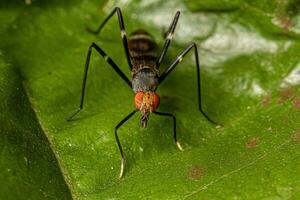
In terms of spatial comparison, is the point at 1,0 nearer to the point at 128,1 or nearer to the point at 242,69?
the point at 128,1

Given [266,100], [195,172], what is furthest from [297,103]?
[195,172]

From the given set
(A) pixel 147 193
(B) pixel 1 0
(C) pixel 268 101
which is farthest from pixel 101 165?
(B) pixel 1 0

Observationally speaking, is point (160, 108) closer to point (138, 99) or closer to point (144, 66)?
point (138, 99)

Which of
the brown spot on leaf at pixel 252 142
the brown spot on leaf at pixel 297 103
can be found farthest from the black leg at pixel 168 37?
the brown spot on leaf at pixel 252 142

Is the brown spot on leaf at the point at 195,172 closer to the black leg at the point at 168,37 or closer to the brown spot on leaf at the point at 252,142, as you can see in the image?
the brown spot on leaf at the point at 252,142

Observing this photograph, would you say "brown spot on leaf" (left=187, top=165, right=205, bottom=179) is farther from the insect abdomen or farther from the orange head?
the insect abdomen
